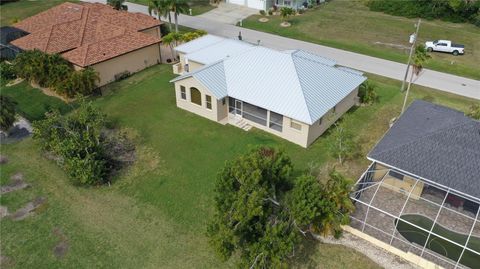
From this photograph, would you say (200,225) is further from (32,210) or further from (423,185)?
(423,185)

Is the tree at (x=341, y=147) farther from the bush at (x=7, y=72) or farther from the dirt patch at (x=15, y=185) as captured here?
the bush at (x=7, y=72)

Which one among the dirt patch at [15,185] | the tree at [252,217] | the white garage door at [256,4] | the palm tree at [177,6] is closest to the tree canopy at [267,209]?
the tree at [252,217]

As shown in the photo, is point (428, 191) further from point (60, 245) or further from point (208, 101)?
point (60, 245)

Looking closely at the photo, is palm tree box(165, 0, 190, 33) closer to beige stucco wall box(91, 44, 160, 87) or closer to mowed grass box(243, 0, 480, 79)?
beige stucco wall box(91, 44, 160, 87)

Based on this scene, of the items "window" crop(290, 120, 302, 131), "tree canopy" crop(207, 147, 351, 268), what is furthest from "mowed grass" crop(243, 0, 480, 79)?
"tree canopy" crop(207, 147, 351, 268)

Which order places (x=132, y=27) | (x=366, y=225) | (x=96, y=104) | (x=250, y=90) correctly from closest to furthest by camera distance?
(x=366, y=225) → (x=250, y=90) → (x=96, y=104) → (x=132, y=27)

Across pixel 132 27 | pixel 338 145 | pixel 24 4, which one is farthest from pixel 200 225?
pixel 24 4
